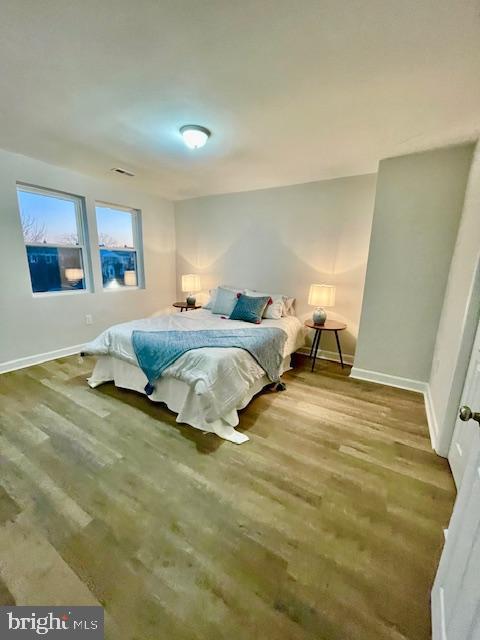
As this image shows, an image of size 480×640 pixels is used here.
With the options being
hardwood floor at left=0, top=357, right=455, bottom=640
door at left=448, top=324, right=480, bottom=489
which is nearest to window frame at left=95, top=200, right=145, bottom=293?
hardwood floor at left=0, top=357, right=455, bottom=640

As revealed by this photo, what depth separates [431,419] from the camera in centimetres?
228

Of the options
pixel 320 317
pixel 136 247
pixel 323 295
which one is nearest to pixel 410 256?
pixel 323 295

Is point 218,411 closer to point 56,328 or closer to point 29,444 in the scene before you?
point 29,444

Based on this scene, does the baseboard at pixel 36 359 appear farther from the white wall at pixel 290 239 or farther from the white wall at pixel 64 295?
the white wall at pixel 290 239

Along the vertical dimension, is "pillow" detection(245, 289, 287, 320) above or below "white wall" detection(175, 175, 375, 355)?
below

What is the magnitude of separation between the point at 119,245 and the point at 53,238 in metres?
0.91

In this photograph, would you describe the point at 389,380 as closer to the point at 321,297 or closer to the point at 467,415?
the point at 321,297

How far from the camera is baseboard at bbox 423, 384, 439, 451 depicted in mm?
2021

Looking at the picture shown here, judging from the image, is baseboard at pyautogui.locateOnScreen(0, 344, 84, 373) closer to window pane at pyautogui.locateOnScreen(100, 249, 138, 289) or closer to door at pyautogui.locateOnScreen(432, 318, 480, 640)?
window pane at pyautogui.locateOnScreen(100, 249, 138, 289)

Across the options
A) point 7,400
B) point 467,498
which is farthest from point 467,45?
point 7,400

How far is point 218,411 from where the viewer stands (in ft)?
6.63

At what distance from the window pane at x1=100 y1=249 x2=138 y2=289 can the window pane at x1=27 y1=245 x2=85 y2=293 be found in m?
0.33

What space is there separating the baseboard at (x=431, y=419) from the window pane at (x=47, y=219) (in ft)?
14.8

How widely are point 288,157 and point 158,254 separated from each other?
2.77m
